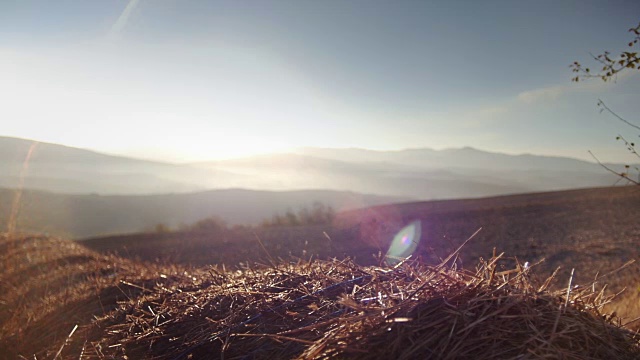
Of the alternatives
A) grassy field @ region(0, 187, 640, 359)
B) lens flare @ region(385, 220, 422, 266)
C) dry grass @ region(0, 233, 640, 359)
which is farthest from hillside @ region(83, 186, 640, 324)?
dry grass @ region(0, 233, 640, 359)

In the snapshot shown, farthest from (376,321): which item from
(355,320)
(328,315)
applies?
(328,315)

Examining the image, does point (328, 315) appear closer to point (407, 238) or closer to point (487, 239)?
point (487, 239)

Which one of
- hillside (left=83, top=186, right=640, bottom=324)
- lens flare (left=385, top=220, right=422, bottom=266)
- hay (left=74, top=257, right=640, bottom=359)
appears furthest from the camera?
lens flare (left=385, top=220, right=422, bottom=266)

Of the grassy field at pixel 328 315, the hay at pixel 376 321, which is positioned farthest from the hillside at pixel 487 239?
the hay at pixel 376 321

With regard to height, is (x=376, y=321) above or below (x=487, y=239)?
above

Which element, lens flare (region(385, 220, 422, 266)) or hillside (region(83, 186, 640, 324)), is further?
lens flare (region(385, 220, 422, 266))

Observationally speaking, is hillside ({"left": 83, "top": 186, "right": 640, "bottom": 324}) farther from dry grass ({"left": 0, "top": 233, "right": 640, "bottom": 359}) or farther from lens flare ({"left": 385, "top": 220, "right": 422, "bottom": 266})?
dry grass ({"left": 0, "top": 233, "right": 640, "bottom": 359})

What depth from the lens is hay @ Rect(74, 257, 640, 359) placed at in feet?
5.71

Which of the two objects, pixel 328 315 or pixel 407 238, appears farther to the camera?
pixel 407 238

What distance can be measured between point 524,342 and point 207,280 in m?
2.32

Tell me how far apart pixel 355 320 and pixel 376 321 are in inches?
4.2

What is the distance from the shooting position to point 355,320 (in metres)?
1.87

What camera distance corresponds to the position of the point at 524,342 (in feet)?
5.57

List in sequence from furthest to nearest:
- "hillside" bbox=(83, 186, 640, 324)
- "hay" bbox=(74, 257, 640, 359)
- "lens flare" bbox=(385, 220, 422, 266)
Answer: "lens flare" bbox=(385, 220, 422, 266), "hillside" bbox=(83, 186, 640, 324), "hay" bbox=(74, 257, 640, 359)
